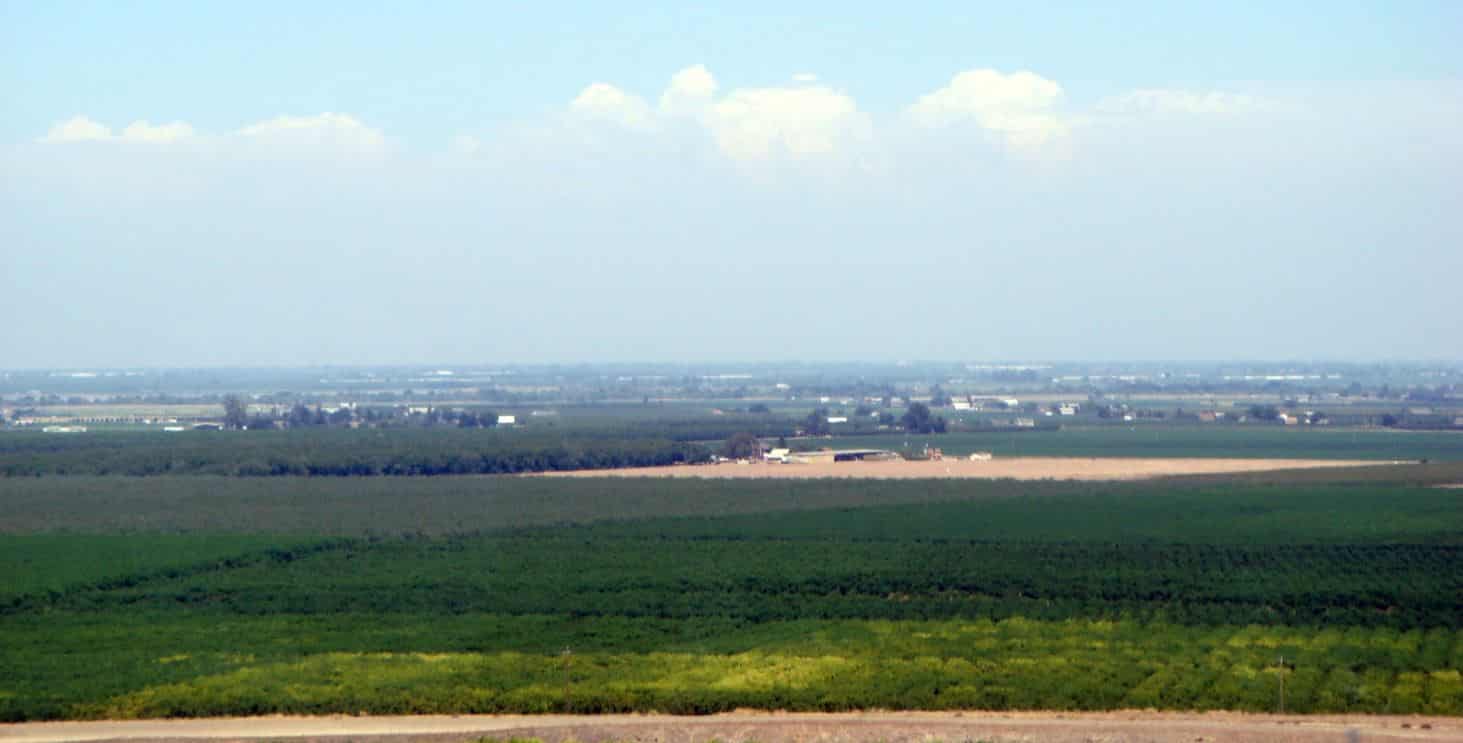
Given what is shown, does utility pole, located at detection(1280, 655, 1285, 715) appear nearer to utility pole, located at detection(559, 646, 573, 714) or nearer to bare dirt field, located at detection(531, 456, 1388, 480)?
utility pole, located at detection(559, 646, 573, 714)

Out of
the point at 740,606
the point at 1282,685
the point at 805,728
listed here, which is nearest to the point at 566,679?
the point at 805,728

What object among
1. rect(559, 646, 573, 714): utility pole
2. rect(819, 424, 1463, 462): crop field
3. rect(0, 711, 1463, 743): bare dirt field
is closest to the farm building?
rect(819, 424, 1463, 462): crop field

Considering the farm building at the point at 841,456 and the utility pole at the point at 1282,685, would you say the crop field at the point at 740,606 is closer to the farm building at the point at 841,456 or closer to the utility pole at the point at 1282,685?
the utility pole at the point at 1282,685

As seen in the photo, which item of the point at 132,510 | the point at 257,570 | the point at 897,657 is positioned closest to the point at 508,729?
the point at 897,657

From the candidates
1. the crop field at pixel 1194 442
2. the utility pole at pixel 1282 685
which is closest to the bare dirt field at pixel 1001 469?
the crop field at pixel 1194 442

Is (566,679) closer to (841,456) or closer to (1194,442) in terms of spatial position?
(841,456)

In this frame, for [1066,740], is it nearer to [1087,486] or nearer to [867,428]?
[1087,486]
